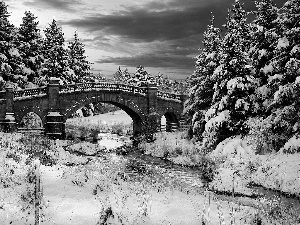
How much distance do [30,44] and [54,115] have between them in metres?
12.3

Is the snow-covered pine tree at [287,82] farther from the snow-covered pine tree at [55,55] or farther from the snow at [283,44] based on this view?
the snow-covered pine tree at [55,55]

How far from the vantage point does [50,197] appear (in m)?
7.81

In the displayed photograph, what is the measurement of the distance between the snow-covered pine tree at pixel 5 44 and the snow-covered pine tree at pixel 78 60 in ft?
49.3

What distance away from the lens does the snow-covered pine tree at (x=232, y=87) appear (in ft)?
61.9

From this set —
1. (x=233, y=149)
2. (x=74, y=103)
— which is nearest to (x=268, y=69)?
(x=233, y=149)

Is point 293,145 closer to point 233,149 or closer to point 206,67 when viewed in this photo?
point 233,149

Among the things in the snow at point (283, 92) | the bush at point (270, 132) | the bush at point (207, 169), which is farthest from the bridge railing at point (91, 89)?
the snow at point (283, 92)

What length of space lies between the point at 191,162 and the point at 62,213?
45.9 feet

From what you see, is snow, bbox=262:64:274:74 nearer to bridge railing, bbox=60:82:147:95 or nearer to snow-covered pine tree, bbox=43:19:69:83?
bridge railing, bbox=60:82:147:95

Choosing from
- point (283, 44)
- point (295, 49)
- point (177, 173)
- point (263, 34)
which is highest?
point (263, 34)

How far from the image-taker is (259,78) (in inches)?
795

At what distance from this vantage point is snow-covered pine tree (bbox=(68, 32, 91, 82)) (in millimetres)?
46219

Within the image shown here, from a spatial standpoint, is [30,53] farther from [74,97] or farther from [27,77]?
[74,97]

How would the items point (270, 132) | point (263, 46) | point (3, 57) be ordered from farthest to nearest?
point (3, 57), point (263, 46), point (270, 132)
